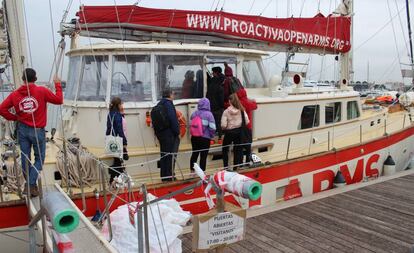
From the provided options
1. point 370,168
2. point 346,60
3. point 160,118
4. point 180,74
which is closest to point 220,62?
point 180,74

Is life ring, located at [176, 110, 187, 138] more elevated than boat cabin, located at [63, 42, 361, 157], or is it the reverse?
boat cabin, located at [63, 42, 361, 157]

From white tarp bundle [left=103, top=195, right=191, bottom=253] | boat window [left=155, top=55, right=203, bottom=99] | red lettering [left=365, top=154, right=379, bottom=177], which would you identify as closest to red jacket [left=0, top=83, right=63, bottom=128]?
white tarp bundle [left=103, top=195, right=191, bottom=253]

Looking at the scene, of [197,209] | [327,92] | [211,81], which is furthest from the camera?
[327,92]

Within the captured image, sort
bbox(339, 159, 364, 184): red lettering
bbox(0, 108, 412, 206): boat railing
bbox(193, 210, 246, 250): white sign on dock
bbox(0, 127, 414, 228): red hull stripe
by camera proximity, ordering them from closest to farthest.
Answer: bbox(193, 210, 246, 250): white sign on dock < bbox(0, 127, 414, 228): red hull stripe < bbox(0, 108, 412, 206): boat railing < bbox(339, 159, 364, 184): red lettering

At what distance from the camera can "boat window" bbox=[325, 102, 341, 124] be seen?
8290mm

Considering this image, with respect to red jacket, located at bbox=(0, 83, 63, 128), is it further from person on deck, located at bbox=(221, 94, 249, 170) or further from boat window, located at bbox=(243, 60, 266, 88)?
boat window, located at bbox=(243, 60, 266, 88)

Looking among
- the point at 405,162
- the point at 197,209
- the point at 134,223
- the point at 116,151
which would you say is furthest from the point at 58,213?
the point at 405,162

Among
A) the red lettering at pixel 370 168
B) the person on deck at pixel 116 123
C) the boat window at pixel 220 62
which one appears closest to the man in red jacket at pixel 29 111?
the person on deck at pixel 116 123

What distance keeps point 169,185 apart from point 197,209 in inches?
25.7

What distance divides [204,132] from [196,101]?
0.72 metres

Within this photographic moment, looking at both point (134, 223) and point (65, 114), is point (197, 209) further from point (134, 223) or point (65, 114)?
point (65, 114)

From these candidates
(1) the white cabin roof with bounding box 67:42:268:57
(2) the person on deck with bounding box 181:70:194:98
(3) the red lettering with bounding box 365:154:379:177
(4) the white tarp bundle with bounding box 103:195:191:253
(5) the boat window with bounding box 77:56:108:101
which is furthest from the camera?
(3) the red lettering with bounding box 365:154:379:177

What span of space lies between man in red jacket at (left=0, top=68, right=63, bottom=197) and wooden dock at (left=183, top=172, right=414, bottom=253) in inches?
86.3

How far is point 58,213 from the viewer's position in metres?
2.28
